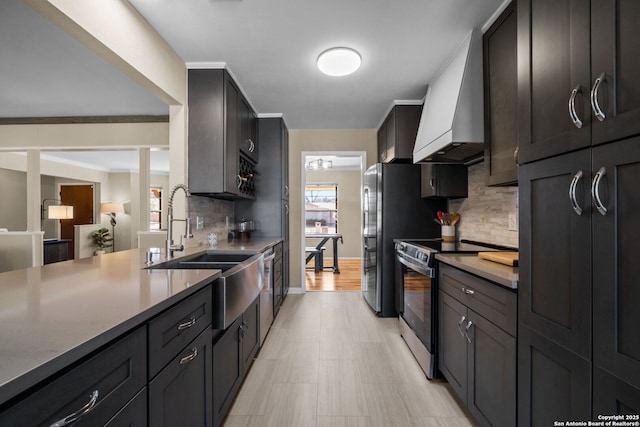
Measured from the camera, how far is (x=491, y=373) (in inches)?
57.3

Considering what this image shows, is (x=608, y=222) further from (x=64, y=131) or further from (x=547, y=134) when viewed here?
(x=64, y=131)

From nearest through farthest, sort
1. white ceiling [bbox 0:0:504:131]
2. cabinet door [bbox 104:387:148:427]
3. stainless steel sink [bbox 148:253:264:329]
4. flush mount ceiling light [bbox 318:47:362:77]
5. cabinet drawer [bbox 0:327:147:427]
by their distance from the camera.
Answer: cabinet drawer [bbox 0:327:147:427], cabinet door [bbox 104:387:148:427], stainless steel sink [bbox 148:253:264:329], white ceiling [bbox 0:0:504:131], flush mount ceiling light [bbox 318:47:362:77]

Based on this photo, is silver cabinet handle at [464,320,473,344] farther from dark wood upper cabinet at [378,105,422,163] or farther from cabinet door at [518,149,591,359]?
dark wood upper cabinet at [378,105,422,163]

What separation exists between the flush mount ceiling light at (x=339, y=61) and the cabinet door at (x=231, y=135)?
881 mm

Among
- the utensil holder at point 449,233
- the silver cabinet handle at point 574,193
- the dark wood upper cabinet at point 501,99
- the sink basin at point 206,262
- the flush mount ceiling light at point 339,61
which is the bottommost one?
the sink basin at point 206,262

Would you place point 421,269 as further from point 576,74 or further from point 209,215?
point 209,215

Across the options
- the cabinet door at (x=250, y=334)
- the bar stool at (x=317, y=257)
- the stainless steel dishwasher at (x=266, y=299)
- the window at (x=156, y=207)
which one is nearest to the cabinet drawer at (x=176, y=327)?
the cabinet door at (x=250, y=334)

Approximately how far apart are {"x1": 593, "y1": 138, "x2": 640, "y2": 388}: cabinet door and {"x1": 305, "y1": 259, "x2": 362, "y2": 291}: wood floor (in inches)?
159

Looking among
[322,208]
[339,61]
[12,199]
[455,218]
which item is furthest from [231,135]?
[12,199]

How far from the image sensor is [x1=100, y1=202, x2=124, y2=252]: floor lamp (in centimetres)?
819

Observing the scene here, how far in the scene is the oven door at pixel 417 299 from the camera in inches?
85.5

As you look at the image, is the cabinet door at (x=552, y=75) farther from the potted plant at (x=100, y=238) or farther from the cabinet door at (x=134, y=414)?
the potted plant at (x=100, y=238)

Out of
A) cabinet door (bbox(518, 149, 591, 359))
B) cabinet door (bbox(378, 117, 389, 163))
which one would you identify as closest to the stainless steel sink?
cabinet door (bbox(518, 149, 591, 359))

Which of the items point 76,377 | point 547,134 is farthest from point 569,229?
Result: point 76,377
